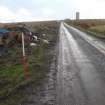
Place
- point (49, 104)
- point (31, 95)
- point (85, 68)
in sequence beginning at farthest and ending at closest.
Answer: point (85, 68), point (31, 95), point (49, 104)

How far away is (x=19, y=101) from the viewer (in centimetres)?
902

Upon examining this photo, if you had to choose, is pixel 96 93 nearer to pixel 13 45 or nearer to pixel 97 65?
pixel 97 65

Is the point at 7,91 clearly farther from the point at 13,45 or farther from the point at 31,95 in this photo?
the point at 13,45

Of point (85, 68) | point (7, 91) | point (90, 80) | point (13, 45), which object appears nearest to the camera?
point (7, 91)

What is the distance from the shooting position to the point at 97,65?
1450 cm

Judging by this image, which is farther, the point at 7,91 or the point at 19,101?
the point at 7,91

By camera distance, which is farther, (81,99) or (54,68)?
(54,68)

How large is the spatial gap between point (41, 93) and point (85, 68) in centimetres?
455

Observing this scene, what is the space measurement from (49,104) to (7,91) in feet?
7.73

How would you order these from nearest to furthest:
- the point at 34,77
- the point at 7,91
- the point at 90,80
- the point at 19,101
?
the point at 19,101 → the point at 7,91 → the point at 90,80 → the point at 34,77

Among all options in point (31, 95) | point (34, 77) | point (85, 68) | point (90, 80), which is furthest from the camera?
point (85, 68)

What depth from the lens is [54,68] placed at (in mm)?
14453

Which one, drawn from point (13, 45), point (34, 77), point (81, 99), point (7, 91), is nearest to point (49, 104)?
point (81, 99)

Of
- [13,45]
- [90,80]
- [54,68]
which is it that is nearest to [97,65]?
[54,68]
